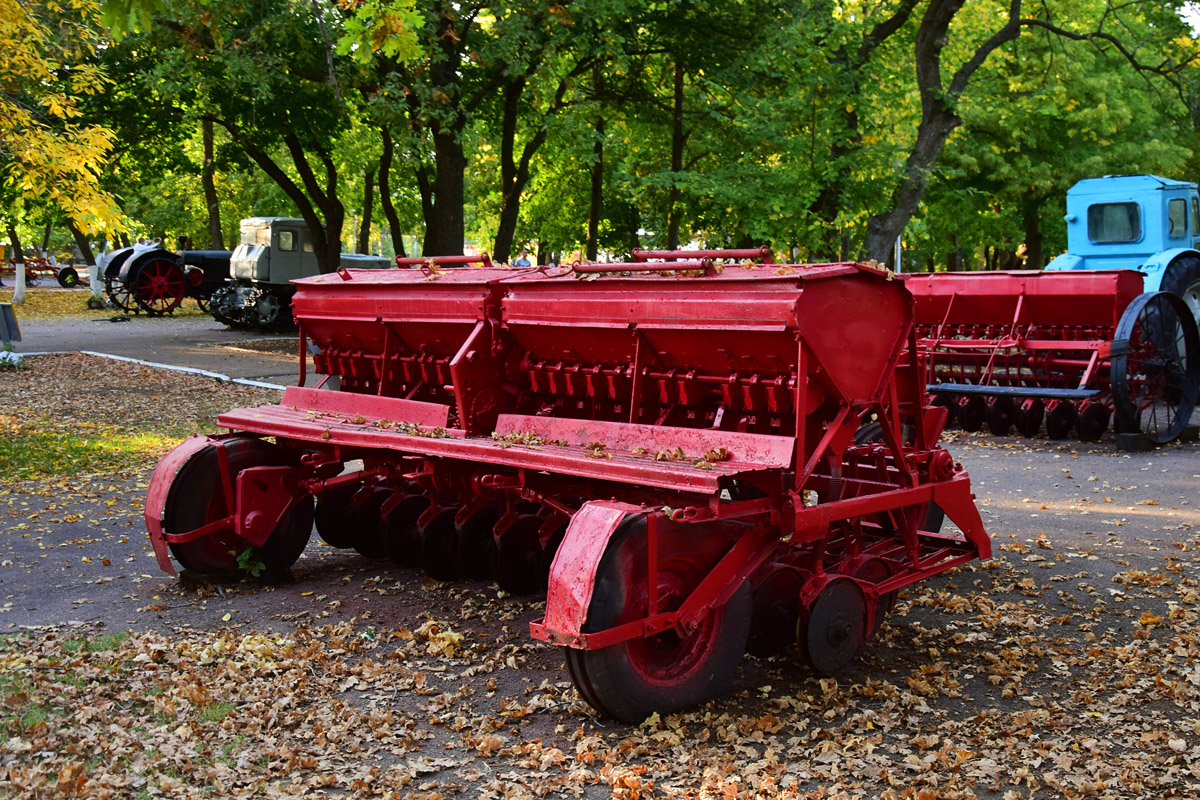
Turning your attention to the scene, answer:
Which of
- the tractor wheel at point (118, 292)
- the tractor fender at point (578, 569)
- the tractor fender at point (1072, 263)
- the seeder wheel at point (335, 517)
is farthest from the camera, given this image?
the tractor wheel at point (118, 292)

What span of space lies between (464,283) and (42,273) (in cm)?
5692

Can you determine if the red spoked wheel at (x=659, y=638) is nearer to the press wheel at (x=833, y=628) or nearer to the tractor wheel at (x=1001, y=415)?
the press wheel at (x=833, y=628)

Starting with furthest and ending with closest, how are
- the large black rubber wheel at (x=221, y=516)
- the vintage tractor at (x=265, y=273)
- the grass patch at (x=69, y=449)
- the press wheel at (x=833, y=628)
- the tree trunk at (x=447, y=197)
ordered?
the vintage tractor at (x=265, y=273), the tree trunk at (x=447, y=197), the grass patch at (x=69, y=449), the large black rubber wheel at (x=221, y=516), the press wheel at (x=833, y=628)

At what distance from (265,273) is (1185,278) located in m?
20.6

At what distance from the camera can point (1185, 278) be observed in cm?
1445

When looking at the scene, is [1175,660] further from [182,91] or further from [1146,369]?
[182,91]

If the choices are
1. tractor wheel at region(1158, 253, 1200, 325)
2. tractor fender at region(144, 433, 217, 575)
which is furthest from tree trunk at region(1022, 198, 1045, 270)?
tractor fender at region(144, 433, 217, 575)

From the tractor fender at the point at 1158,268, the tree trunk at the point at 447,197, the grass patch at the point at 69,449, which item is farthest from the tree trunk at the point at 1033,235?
the grass patch at the point at 69,449

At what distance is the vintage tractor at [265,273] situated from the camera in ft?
91.0

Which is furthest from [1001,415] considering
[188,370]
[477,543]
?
[188,370]

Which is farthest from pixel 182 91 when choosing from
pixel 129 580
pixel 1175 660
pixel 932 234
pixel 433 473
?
pixel 932 234

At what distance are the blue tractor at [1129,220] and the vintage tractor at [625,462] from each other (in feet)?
34.4

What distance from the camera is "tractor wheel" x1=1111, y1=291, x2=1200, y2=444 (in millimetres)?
11523

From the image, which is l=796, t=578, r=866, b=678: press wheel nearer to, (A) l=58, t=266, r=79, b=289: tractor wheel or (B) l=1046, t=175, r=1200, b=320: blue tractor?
(B) l=1046, t=175, r=1200, b=320: blue tractor
